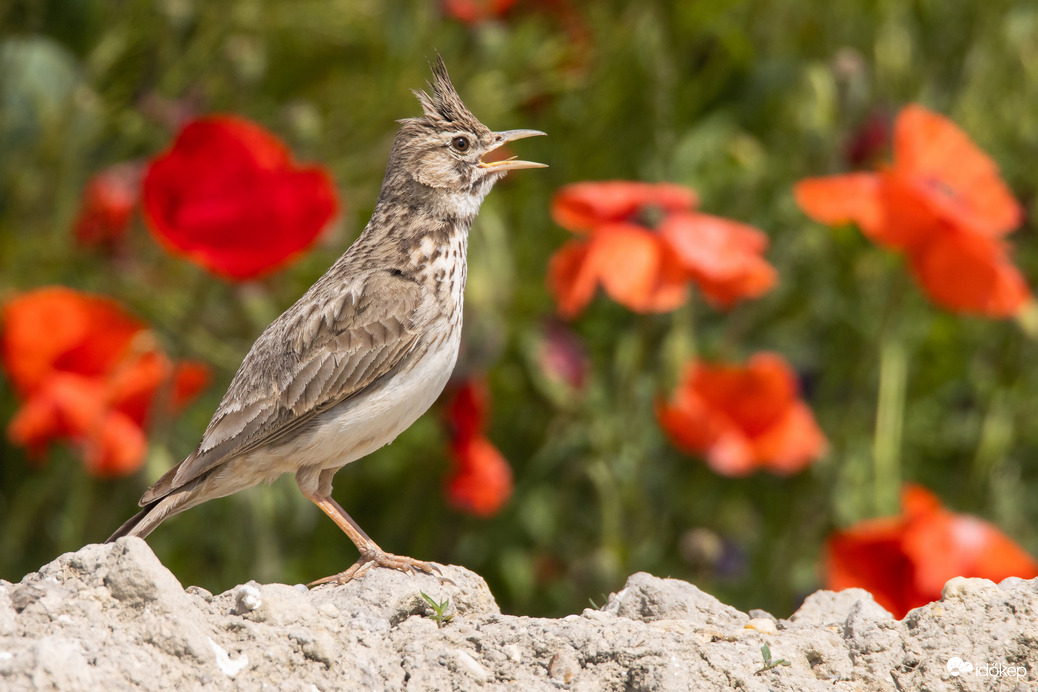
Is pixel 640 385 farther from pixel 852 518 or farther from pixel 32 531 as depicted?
pixel 32 531

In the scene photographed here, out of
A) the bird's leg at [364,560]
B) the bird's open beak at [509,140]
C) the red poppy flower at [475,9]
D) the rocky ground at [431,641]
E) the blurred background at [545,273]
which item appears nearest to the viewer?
the rocky ground at [431,641]

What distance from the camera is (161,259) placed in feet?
18.0

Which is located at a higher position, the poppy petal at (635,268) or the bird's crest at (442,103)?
the bird's crest at (442,103)

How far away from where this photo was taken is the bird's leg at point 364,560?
3.62 m

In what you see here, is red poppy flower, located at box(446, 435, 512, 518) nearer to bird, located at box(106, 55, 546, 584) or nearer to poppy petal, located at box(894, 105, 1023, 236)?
bird, located at box(106, 55, 546, 584)

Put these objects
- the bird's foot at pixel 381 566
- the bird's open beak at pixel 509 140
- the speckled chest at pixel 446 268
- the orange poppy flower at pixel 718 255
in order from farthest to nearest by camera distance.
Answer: the orange poppy flower at pixel 718 255 < the bird's open beak at pixel 509 140 < the speckled chest at pixel 446 268 < the bird's foot at pixel 381 566

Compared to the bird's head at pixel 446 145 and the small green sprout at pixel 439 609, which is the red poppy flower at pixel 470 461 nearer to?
the bird's head at pixel 446 145

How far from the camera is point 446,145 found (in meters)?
4.36

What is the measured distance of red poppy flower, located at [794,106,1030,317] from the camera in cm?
479

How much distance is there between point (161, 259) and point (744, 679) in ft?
11.3

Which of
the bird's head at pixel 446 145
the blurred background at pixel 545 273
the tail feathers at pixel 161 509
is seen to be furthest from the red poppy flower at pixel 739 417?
the tail feathers at pixel 161 509

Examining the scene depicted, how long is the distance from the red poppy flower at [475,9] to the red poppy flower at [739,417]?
1.77 m

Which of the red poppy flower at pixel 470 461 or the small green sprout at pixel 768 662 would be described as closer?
the small green sprout at pixel 768 662

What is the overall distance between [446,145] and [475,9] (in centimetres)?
145
